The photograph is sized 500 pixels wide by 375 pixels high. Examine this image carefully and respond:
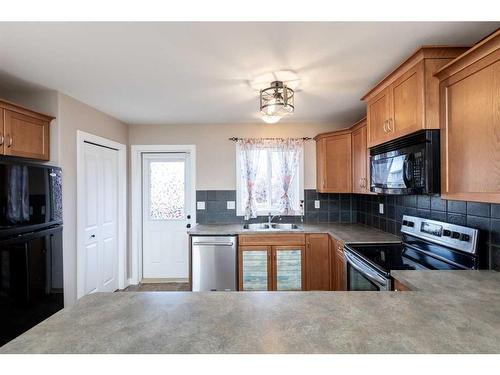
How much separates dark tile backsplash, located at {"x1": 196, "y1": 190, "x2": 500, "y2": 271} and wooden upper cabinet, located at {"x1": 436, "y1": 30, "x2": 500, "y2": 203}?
13.9 inches

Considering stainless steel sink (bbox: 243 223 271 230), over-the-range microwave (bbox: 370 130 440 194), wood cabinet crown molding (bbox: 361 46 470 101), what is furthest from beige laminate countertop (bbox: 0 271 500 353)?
stainless steel sink (bbox: 243 223 271 230)

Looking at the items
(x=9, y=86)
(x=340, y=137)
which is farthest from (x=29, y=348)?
(x=340, y=137)

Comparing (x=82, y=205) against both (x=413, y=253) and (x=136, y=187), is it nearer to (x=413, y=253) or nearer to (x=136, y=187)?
(x=136, y=187)

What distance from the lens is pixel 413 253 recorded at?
6.78 feet

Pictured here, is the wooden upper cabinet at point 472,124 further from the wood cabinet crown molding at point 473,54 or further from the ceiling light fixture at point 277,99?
the ceiling light fixture at point 277,99

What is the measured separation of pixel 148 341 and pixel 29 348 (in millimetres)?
313

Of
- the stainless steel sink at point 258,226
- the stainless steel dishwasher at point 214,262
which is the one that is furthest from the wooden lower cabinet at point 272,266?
the stainless steel sink at point 258,226

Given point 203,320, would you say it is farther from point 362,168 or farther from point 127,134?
point 127,134

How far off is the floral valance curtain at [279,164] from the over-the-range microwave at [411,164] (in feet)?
5.07

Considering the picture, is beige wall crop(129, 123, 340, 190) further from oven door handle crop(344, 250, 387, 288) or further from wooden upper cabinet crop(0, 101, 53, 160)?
oven door handle crop(344, 250, 387, 288)

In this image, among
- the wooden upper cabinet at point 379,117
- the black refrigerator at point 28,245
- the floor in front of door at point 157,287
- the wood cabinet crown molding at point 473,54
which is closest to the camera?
the wood cabinet crown molding at point 473,54

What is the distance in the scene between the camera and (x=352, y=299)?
107cm

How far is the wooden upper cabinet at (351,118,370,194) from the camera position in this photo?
9.14ft

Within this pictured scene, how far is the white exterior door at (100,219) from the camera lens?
288 cm
